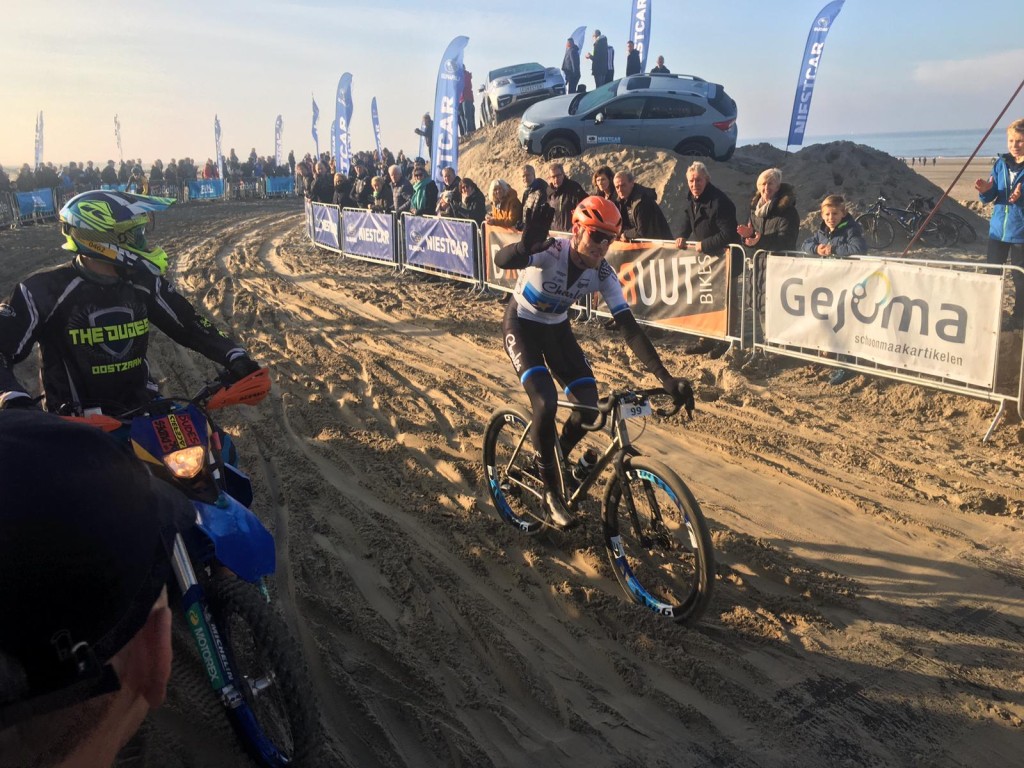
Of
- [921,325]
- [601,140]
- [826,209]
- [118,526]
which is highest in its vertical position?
[601,140]

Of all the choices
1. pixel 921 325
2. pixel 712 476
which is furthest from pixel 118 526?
pixel 921 325

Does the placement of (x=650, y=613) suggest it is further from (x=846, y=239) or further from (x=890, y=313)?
(x=846, y=239)

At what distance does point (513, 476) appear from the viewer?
5418 mm

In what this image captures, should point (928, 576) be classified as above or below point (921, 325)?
below

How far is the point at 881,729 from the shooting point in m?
3.37

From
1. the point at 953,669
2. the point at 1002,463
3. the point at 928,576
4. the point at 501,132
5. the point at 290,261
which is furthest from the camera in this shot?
the point at 501,132

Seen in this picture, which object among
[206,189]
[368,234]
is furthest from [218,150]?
Result: [368,234]

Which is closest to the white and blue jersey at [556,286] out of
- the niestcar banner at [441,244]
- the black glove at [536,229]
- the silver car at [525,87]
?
the black glove at [536,229]

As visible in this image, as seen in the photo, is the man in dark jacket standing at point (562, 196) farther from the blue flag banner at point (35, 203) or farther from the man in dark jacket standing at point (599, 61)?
the blue flag banner at point (35, 203)

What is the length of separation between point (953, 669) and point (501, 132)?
22.6m

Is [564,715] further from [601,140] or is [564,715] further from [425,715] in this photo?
[601,140]

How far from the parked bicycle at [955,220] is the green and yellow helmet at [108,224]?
16069 millimetres

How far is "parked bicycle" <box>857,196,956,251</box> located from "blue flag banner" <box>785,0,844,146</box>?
3387 millimetres

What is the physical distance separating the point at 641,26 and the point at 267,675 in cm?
2453
